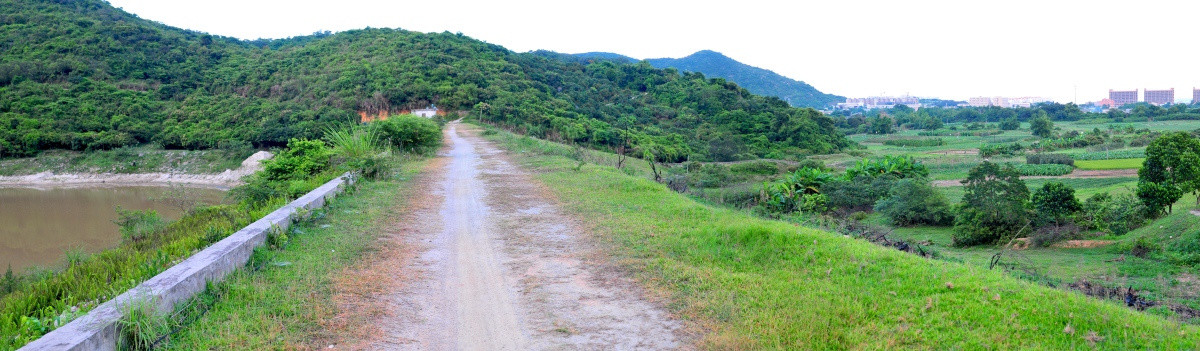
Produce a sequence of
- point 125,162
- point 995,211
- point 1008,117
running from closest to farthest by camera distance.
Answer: point 995,211
point 125,162
point 1008,117

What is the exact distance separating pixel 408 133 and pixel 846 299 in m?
19.0

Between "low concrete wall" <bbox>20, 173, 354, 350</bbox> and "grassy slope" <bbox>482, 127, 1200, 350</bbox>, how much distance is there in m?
3.51

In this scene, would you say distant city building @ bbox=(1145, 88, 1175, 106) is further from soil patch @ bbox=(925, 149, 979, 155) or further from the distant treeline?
soil patch @ bbox=(925, 149, 979, 155)

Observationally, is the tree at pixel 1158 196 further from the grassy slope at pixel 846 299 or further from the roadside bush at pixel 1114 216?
the grassy slope at pixel 846 299

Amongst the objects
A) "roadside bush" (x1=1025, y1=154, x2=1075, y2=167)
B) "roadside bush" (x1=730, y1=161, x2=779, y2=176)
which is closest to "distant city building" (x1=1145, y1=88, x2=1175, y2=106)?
"roadside bush" (x1=1025, y1=154, x2=1075, y2=167)

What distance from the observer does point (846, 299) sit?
477 cm

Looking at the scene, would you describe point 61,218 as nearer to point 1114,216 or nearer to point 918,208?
point 918,208

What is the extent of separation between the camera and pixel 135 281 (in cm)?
492

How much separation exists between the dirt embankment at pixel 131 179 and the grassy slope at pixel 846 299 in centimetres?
4153

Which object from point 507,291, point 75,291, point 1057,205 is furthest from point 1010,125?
point 75,291

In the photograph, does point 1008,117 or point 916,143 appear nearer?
point 916,143

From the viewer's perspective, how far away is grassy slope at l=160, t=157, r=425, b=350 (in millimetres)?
4137

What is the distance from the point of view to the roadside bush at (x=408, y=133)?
69.9 feet

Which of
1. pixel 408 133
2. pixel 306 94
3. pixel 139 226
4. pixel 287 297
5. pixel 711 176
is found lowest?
pixel 711 176
